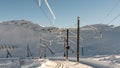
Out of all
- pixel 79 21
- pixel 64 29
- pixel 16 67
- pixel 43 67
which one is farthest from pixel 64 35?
pixel 43 67

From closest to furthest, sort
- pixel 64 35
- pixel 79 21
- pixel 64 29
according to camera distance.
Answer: pixel 79 21, pixel 64 29, pixel 64 35

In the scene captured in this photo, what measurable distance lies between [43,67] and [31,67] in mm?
3617

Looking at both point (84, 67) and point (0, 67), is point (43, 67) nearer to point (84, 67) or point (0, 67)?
point (84, 67)

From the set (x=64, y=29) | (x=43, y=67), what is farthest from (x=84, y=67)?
(x=64, y=29)

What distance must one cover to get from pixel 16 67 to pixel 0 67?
9.10ft

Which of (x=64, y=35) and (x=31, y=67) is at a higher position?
(x=64, y=35)

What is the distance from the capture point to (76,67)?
4628 centimetres

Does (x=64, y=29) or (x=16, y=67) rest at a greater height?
(x=64, y=29)

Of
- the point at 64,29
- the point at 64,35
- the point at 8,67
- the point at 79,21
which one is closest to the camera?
the point at 8,67

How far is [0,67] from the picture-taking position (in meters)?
49.9

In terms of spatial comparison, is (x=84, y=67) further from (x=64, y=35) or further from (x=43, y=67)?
(x=64, y=35)

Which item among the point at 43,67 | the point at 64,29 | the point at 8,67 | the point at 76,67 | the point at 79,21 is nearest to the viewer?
the point at 43,67

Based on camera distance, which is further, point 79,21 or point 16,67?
point 79,21

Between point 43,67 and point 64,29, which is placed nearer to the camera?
point 43,67
